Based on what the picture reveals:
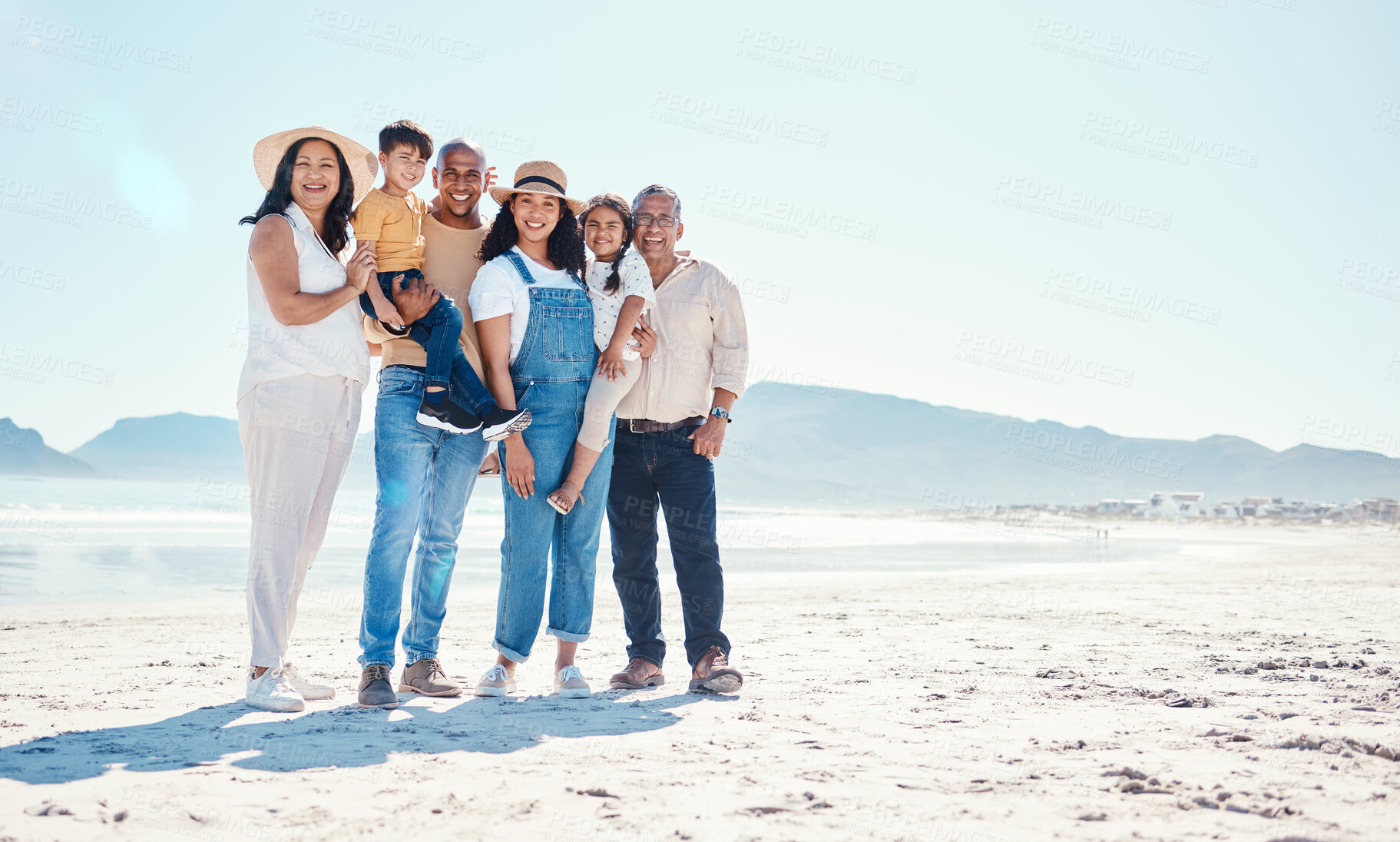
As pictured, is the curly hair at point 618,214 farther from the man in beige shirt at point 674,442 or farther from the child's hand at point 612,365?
the child's hand at point 612,365

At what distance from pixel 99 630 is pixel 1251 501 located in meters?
88.7

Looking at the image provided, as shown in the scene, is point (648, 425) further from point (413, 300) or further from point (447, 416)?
point (413, 300)

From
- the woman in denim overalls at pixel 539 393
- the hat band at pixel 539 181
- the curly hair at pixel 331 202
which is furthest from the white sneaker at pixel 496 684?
the hat band at pixel 539 181

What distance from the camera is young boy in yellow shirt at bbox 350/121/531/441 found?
3.16 metres

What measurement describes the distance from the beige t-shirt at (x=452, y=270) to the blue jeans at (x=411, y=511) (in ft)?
0.63

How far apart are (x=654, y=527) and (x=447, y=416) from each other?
108cm

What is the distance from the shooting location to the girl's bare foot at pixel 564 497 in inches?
131

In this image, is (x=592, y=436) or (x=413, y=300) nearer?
(x=413, y=300)

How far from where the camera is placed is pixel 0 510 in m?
20.0

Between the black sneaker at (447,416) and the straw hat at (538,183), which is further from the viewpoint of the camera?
the straw hat at (538,183)

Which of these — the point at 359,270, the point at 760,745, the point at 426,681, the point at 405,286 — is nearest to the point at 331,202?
the point at 359,270

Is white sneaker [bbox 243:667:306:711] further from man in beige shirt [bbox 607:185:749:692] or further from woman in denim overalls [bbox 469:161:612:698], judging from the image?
man in beige shirt [bbox 607:185:749:692]

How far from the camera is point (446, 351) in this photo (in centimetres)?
318
